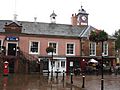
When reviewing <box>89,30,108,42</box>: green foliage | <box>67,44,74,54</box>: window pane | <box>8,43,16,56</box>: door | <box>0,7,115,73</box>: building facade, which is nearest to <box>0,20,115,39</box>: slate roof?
<box>0,7,115,73</box>: building facade

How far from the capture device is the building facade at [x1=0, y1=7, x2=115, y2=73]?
3653 cm

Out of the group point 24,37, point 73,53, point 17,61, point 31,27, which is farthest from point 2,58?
point 73,53

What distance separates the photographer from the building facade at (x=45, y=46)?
36.5m


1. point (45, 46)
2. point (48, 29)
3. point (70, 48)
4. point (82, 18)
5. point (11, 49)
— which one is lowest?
point (11, 49)

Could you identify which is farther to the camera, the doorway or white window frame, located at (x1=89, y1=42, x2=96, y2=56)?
white window frame, located at (x1=89, y1=42, x2=96, y2=56)

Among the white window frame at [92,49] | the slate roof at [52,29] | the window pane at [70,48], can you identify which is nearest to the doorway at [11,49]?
the slate roof at [52,29]

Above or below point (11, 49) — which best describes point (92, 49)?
above

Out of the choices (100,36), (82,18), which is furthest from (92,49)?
(100,36)

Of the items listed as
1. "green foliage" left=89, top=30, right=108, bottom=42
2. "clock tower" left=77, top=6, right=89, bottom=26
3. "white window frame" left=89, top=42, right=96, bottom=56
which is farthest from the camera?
"clock tower" left=77, top=6, right=89, bottom=26

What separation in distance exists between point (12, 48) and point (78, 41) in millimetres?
9861

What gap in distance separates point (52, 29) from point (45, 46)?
351 cm

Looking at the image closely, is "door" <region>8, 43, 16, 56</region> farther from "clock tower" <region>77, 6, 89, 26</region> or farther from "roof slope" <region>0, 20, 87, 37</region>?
"clock tower" <region>77, 6, 89, 26</region>

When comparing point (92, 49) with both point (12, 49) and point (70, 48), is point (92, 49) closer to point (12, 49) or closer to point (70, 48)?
point (70, 48)

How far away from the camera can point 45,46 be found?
132 ft
